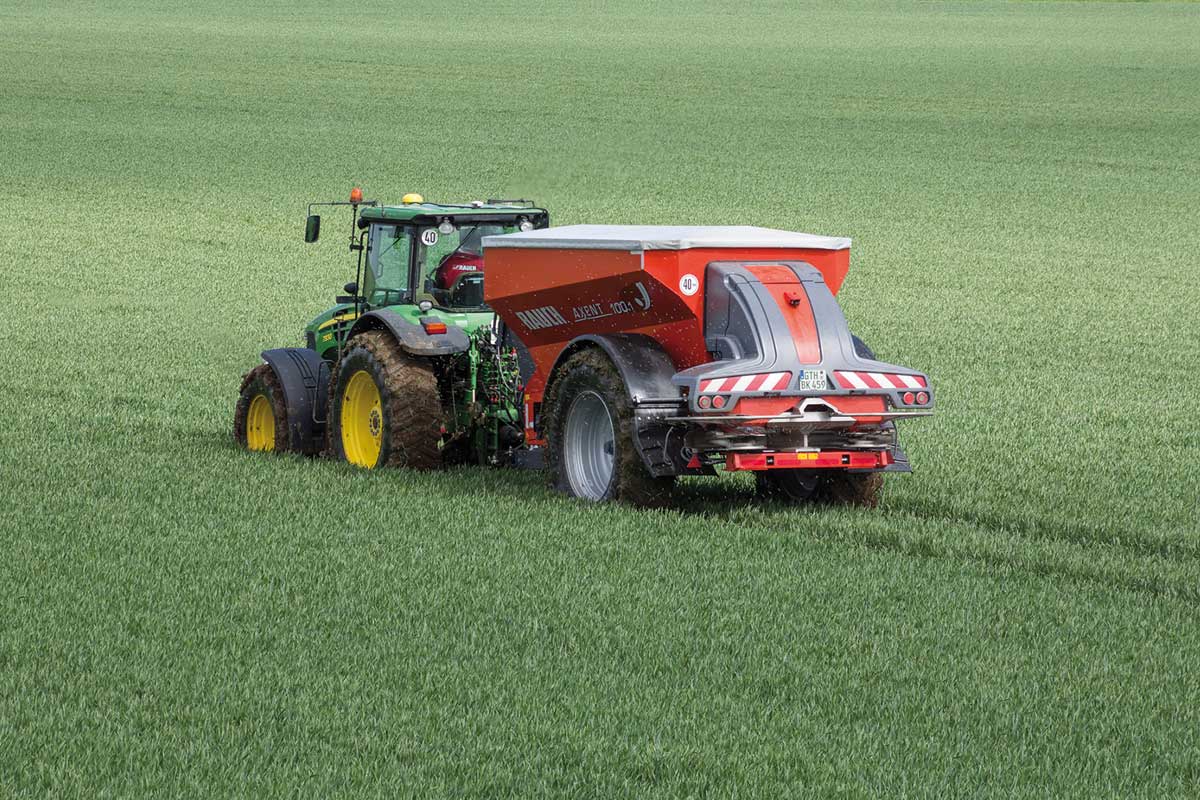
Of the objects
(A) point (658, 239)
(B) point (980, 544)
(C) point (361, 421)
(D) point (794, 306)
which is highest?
(A) point (658, 239)

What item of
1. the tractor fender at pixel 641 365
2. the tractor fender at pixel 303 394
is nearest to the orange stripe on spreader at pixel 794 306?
the tractor fender at pixel 641 365

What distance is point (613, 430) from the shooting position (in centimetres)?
1125

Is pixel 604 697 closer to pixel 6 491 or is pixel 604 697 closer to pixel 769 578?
pixel 769 578

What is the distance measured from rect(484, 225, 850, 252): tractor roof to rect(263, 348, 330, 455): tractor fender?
2293 millimetres

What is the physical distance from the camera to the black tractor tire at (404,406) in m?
12.4

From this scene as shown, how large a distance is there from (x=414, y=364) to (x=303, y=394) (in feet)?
4.66

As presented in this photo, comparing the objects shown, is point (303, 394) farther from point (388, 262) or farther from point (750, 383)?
point (750, 383)

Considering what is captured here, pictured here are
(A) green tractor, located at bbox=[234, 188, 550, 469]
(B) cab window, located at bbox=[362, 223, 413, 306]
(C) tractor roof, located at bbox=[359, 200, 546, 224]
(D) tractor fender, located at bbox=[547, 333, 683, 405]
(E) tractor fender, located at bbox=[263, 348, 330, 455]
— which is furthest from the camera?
(E) tractor fender, located at bbox=[263, 348, 330, 455]

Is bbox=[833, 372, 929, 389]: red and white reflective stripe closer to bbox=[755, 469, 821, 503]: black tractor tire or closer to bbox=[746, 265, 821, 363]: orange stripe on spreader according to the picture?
bbox=[746, 265, 821, 363]: orange stripe on spreader

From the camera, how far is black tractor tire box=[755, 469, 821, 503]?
12.1 m

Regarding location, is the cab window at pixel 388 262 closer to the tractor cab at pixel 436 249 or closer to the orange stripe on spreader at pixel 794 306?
the tractor cab at pixel 436 249

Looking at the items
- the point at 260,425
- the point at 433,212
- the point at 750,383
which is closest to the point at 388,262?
the point at 433,212

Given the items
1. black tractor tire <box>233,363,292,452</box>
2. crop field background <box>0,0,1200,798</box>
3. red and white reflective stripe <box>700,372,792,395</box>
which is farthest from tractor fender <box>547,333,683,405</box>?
black tractor tire <box>233,363,292,452</box>

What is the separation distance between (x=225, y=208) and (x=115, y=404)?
738 inches
